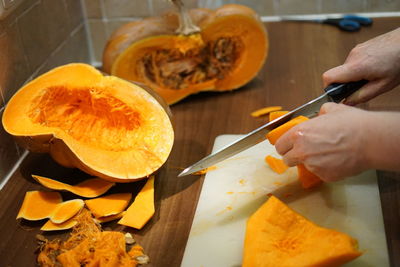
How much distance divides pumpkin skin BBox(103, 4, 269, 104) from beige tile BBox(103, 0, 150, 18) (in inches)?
14.2

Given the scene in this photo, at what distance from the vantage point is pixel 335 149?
87 centimetres

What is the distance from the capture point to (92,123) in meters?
1.25

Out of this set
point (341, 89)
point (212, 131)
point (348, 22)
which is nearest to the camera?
point (341, 89)

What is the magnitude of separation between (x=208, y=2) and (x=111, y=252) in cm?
116

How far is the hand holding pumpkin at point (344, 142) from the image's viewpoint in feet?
2.66

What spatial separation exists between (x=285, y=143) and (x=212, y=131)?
43 centimetres

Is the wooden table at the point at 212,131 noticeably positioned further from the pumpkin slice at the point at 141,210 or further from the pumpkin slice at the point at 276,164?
the pumpkin slice at the point at 276,164

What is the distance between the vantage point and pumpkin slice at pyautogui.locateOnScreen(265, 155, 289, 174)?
113 centimetres

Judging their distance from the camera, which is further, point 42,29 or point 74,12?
point 74,12

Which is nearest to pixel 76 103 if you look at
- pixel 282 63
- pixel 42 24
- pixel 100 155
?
pixel 100 155

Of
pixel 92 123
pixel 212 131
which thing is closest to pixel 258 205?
pixel 212 131

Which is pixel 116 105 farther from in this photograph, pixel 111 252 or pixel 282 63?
pixel 282 63

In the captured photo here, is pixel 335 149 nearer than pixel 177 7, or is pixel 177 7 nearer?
pixel 335 149

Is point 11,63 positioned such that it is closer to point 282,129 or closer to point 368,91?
point 282,129
